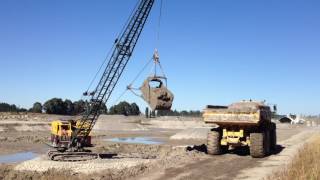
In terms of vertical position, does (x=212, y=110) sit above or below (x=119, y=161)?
above

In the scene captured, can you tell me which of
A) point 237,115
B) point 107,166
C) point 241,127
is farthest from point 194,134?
point 107,166

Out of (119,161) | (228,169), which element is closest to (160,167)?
(228,169)

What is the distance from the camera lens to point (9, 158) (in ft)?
106

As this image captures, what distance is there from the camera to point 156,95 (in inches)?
1088

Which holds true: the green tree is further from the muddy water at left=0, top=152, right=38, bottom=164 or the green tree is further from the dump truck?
the dump truck

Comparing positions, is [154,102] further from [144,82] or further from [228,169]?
[228,169]

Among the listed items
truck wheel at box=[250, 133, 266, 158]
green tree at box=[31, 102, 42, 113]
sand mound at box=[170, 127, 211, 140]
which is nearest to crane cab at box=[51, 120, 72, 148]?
truck wheel at box=[250, 133, 266, 158]

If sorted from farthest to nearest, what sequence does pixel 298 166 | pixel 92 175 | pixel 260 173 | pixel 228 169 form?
pixel 92 175
pixel 228 169
pixel 260 173
pixel 298 166

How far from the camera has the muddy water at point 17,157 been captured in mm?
30953

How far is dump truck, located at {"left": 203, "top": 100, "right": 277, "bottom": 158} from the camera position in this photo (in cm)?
2345

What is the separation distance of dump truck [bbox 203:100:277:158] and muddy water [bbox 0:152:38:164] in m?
13.1

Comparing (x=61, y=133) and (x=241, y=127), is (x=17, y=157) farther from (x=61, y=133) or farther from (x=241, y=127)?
(x=241, y=127)

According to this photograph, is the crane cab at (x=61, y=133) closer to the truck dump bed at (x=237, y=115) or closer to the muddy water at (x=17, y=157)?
the muddy water at (x=17, y=157)

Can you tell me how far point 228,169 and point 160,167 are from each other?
9.89 ft
